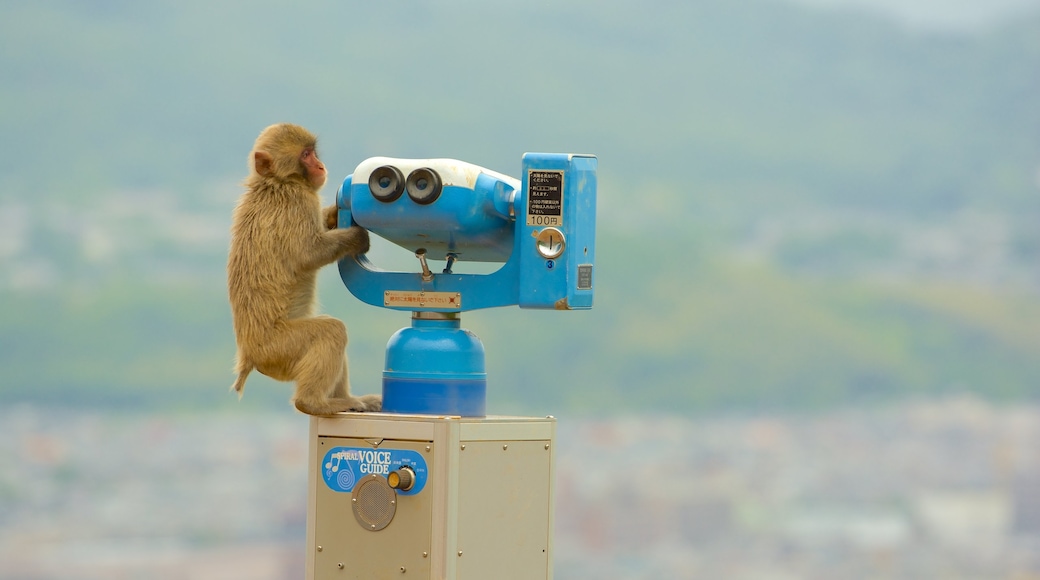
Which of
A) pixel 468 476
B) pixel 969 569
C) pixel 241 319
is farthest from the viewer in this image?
pixel 969 569

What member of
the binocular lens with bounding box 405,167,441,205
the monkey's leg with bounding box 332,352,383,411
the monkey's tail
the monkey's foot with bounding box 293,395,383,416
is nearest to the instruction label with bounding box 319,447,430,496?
the monkey's foot with bounding box 293,395,383,416

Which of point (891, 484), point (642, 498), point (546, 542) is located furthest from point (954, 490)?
point (546, 542)

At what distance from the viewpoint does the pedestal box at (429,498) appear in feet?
13.2

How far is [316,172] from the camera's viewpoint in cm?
458

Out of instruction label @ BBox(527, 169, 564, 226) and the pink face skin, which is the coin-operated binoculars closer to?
instruction label @ BBox(527, 169, 564, 226)

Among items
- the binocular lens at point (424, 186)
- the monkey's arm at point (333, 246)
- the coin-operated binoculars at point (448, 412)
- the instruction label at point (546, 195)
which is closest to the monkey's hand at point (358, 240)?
the monkey's arm at point (333, 246)

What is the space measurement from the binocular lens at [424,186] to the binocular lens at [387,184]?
26 mm

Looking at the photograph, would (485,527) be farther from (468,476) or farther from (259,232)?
(259,232)

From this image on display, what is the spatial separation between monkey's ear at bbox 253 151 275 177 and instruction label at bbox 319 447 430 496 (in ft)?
3.03

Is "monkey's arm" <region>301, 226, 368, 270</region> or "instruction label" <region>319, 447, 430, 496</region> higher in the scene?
"monkey's arm" <region>301, 226, 368, 270</region>

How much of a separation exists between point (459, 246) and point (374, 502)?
0.80m

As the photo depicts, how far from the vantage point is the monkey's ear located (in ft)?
14.8

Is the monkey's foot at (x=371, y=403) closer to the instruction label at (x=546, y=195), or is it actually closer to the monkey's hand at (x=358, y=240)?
the monkey's hand at (x=358, y=240)

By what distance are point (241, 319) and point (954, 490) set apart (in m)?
39.1
